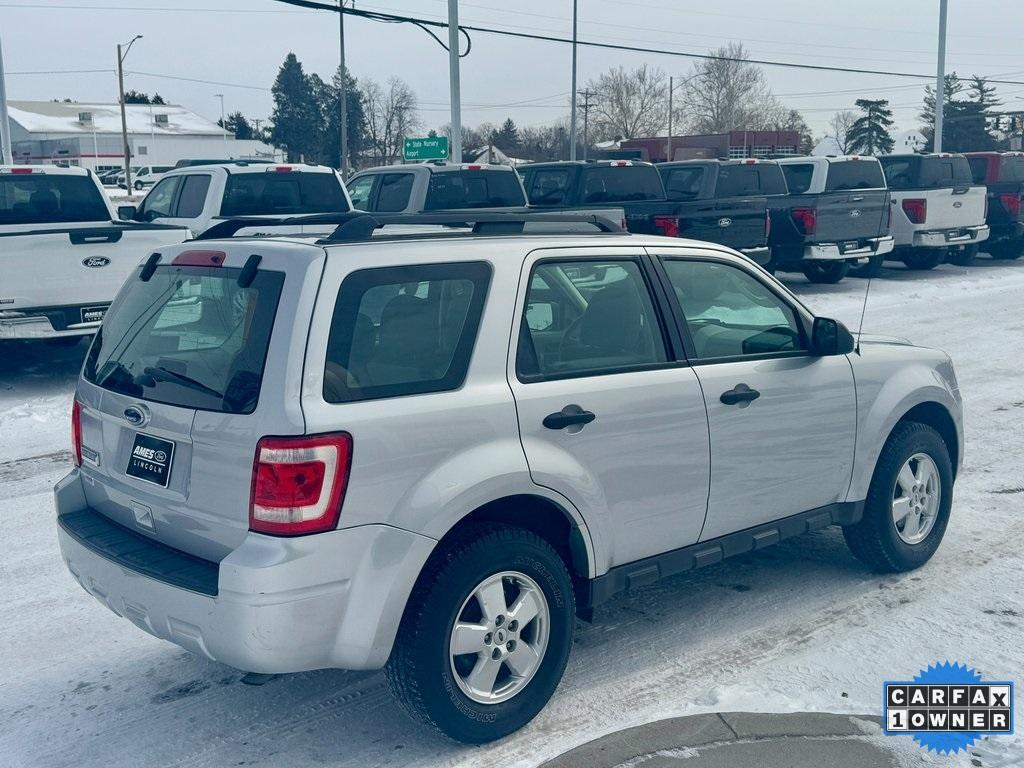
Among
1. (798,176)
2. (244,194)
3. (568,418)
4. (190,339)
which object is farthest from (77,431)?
(798,176)

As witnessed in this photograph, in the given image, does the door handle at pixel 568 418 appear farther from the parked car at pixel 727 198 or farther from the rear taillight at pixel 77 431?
the parked car at pixel 727 198

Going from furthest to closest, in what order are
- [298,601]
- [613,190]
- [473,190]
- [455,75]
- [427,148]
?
[427,148] → [455,75] → [613,190] → [473,190] → [298,601]

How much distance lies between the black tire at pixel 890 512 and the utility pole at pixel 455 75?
1729 cm

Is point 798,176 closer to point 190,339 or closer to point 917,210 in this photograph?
point 917,210

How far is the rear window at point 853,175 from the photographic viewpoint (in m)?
19.1

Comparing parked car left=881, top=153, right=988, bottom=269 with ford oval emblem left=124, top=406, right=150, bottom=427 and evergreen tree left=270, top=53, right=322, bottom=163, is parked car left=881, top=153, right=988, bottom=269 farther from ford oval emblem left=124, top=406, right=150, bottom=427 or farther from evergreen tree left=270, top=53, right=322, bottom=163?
evergreen tree left=270, top=53, right=322, bottom=163

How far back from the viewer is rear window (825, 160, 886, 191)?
1914 centimetres

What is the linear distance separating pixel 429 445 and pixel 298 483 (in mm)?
461

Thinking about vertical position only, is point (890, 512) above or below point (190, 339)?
below

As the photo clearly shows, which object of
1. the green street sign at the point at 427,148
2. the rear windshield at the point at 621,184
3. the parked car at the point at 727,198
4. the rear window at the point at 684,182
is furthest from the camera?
the green street sign at the point at 427,148

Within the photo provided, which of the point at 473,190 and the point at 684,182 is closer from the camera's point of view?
the point at 473,190

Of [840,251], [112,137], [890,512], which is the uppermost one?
[112,137]


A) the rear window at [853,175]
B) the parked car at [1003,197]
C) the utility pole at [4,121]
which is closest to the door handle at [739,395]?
the rear window at [853,175]

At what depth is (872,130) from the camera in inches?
3634
